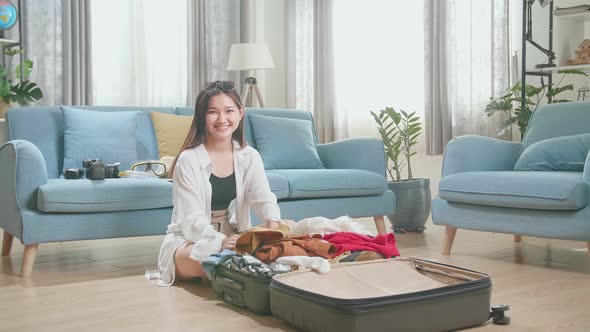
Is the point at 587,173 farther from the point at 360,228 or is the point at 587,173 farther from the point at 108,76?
the point at 108,76

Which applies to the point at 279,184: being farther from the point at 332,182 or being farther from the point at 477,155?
the point at 477,155

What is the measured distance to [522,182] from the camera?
9.36 ft

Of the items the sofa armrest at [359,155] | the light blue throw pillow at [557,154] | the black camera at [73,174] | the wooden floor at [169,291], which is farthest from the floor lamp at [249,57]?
the light blue throw pillow at [557,154]

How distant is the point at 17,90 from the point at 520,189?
3.24 m

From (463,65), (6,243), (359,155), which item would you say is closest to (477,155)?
(359,155)

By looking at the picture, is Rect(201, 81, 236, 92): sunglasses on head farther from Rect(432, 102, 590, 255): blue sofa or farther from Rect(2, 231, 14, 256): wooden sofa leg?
Rect(2, 231, 14, 256): wooden sofa leg

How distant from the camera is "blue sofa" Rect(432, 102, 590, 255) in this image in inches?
108

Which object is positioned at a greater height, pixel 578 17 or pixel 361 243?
pixel 578 17

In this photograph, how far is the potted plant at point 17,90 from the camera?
14.6 feet

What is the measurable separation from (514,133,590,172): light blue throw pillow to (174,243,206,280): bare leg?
1.67 metres

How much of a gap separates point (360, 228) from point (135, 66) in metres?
3.65

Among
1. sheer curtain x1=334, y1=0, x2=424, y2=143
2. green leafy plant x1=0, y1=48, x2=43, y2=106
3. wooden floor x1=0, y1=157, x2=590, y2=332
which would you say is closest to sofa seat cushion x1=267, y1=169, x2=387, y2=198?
wooden floor x1=0, y1=157, x2=590, y2=332

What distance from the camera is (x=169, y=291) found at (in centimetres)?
245

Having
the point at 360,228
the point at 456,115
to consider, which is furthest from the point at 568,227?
the point at 456,115
